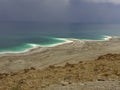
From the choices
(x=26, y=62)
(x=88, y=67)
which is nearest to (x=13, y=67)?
(x=26, y=62)

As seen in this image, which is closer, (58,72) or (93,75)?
(93,75)

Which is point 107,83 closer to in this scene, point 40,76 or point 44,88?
point 44,88

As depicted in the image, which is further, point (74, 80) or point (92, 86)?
point (74, 80)

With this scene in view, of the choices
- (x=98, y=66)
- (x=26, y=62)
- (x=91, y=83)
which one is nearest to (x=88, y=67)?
(x=98, y=66)

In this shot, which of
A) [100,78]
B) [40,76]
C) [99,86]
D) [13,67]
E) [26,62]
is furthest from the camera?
[26,62]

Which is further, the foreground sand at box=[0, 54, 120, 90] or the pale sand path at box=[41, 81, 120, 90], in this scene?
the foreground sand at box=[0, 54, 120, 90]

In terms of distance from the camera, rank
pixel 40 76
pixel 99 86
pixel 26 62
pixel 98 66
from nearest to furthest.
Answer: pixel 99 86 < pixel 40 76 < pixel 98 66 < pixel 26 62

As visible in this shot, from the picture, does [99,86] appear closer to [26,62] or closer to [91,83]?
[91,83]

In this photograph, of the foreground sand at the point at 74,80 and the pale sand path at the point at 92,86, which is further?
the foreground sand at the point at 74,80

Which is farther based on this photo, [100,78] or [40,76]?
[40,76]
